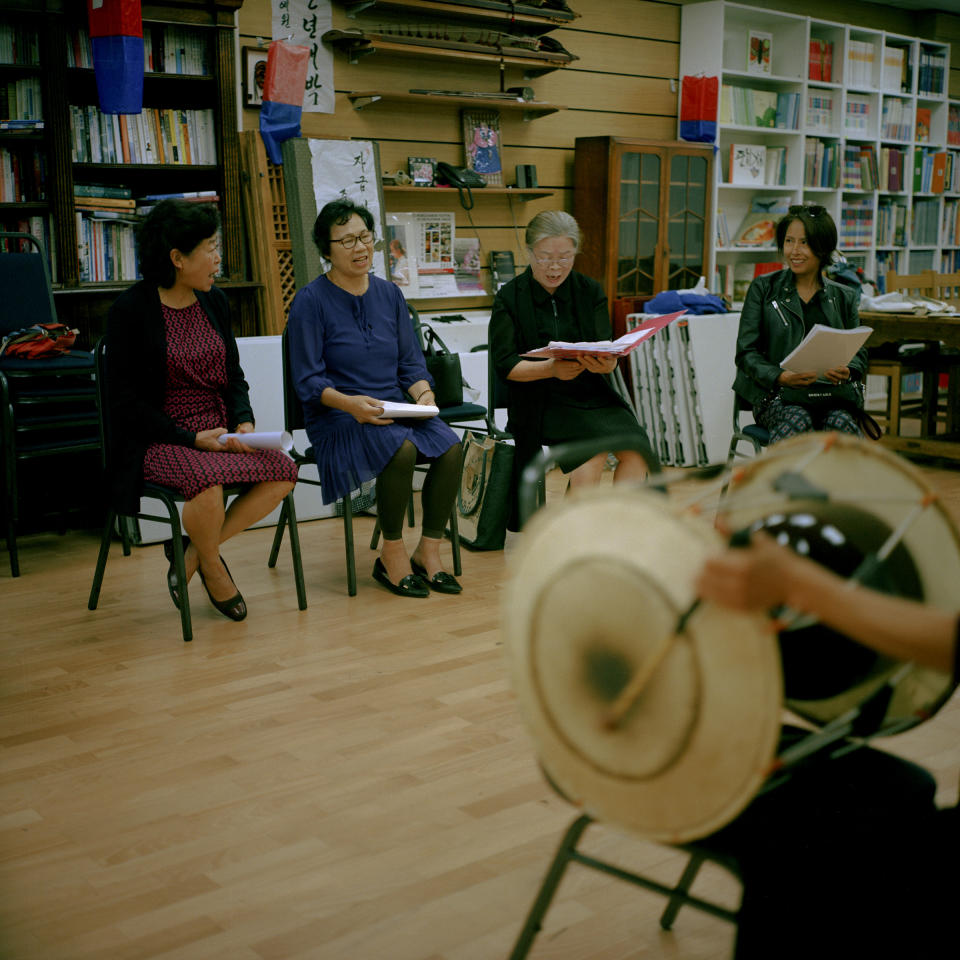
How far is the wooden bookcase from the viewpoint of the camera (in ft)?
12.8

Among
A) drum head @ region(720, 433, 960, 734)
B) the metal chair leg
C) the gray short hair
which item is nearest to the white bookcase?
the gray short hair

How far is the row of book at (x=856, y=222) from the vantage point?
7121mm

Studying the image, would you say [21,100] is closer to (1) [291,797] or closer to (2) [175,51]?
(2) [175,51]

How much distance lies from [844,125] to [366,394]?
5053 millimetres

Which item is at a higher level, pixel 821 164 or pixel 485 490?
pixel 821 164

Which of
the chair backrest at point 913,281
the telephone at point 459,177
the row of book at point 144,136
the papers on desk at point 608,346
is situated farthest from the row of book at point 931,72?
the papers on desk at point 608,346

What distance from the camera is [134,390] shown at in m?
2.93

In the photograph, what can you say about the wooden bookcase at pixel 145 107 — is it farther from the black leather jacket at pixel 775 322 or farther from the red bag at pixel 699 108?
the red bag at pixel 699 108

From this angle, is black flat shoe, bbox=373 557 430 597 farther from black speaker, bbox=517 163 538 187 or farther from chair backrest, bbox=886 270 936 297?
chair backrest, bbox=886 270 936 297

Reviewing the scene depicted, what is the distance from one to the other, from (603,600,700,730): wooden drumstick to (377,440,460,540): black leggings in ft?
7.58

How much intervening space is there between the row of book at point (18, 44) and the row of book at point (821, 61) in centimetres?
475

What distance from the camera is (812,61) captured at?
6703mm

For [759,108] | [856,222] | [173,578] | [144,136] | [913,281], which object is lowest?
[173,578]

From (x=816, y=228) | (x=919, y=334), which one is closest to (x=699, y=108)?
(x=919, y=334)
